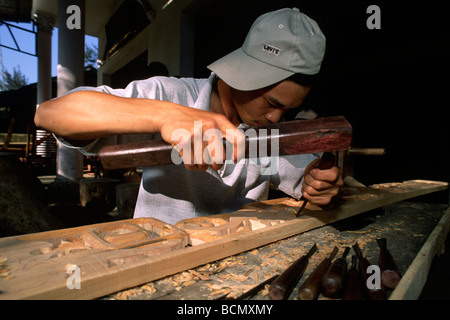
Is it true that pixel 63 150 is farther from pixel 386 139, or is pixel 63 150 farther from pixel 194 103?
pixel 386 139

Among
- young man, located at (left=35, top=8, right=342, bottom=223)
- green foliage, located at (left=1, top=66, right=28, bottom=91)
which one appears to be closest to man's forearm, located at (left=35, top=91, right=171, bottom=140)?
young man, located at (left=35, top=8, right=342, bottom=223)

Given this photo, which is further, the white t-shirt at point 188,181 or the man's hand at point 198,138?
the white t-shirt at point 188,181

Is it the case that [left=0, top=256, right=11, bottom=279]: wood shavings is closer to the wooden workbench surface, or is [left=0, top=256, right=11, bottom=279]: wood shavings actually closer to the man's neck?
the wooden workbench surface

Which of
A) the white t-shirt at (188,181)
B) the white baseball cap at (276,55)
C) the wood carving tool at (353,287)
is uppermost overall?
the white baseball cap at (276,55)

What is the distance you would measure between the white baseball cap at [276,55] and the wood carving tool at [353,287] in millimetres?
925

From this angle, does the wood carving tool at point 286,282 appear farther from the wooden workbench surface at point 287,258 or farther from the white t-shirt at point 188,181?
the white t-shirt at point 188,181

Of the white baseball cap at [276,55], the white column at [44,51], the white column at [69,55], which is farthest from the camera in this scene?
the white column at [44,51]

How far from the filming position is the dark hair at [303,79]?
4.44 ft

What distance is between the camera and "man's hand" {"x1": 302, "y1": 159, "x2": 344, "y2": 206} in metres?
1.43

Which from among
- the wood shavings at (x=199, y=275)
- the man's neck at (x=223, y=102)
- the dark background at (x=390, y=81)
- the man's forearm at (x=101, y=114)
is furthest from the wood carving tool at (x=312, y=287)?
the dark background at (x=390, y=81)

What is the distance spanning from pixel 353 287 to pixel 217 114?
0.84 meters

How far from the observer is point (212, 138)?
1060 millimetres
